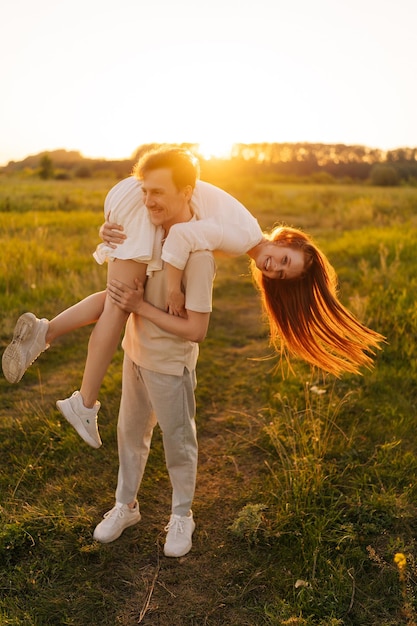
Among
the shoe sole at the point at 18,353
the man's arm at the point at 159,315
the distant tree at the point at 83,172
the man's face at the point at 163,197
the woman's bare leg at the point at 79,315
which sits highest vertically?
the man's face at the point at 163,197

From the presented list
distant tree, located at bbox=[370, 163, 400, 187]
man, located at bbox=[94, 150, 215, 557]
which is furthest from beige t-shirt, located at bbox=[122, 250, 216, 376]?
distant tree, located at bbox=[370, 163, 400, 187]

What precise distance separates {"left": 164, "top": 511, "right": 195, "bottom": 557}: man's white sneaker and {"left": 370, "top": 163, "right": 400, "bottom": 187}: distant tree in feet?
128

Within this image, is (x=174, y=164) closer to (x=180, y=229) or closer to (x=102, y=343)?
(x=180, y=229)

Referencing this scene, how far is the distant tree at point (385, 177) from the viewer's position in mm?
39500

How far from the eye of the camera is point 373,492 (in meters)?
3.54

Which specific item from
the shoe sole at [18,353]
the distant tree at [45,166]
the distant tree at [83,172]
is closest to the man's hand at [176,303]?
the shoe sole at [18,353]

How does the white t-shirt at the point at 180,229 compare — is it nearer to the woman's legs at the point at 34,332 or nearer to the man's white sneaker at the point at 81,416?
the woman's legs at the point at 34,332

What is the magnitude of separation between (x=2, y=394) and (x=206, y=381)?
1.79 metres

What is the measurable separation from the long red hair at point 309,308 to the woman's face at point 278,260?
4 cm

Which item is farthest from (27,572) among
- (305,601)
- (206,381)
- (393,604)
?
(206,381)

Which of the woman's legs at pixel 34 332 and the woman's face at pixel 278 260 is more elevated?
the woman's face at pixel 278 260

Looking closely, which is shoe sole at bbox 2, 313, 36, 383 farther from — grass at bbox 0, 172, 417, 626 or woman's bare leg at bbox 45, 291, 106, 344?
grass at bbox 0, 172, 417, 626

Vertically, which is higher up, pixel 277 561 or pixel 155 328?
pixel 155 328

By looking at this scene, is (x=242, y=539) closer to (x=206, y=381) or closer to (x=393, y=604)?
(x=393, y=604)
